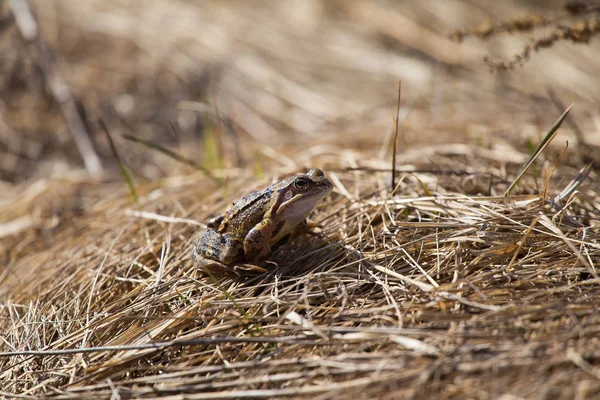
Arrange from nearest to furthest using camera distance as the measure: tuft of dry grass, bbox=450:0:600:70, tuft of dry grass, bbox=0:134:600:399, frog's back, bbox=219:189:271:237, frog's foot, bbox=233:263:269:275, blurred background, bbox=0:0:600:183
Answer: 1. tuft of dry grass, bbox=0:134:600:399
2. frog's foot, bbox=233:263:269:275
3. frog's back, bbox=219:189:271:237
4. tuft of dry grass, bbox=450:0:600:70
5. blurred background, bbox=0:0:600:183

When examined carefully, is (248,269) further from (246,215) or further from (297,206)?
(297,206)

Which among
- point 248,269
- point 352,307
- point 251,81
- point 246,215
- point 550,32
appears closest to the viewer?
point 352,307

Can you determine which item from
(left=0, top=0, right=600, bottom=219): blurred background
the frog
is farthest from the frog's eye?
(left=0, top=0, right=600, bottom=219): blurred background

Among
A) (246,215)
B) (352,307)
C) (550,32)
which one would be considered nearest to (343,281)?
(352,307)

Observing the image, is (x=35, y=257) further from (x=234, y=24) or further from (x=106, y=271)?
(x=234, y=24)

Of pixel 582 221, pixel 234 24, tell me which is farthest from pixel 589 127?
pixel 234 24

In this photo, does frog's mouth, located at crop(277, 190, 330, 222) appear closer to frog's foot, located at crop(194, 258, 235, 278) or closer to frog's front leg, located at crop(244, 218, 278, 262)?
frog's front leg, located at crop(244, 218, 278, 262)
